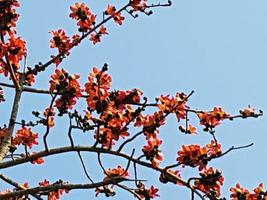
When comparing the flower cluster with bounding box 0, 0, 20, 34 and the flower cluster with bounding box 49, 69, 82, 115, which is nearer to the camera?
the flower cluster with bounding box 49, 69, 82, 115

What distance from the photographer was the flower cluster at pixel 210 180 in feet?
16.5

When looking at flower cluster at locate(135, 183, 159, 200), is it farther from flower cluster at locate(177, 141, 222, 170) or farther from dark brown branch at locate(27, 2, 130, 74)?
dark brown branch at locate(27, 2, 130, 74)

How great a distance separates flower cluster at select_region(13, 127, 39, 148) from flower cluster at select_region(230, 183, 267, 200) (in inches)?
78.7

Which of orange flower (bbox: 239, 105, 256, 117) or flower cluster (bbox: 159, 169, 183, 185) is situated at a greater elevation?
orange flower (bbox: 239, 105, 256, 117)

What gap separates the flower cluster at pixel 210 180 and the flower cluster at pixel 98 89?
3.42 ft

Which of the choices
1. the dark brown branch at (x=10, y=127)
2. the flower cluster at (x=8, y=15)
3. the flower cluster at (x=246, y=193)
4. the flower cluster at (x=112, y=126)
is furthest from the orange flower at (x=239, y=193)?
the flower cluster at (x=8, y=15)

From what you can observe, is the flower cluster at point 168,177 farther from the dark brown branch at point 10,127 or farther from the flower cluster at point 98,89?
the dark brown branch at point 10,127

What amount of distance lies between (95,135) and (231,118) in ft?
4.63

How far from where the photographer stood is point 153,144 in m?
5.08

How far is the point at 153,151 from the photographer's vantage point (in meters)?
5.07

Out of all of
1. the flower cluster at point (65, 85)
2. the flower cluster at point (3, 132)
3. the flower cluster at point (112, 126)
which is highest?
the flower cluster at point (3, 132)

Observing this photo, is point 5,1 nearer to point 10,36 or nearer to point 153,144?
point 10,36

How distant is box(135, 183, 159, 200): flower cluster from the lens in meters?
5.26

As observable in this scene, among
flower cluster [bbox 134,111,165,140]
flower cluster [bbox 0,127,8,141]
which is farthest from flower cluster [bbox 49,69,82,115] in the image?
flower cluster [bbox 0,127,8,141]
